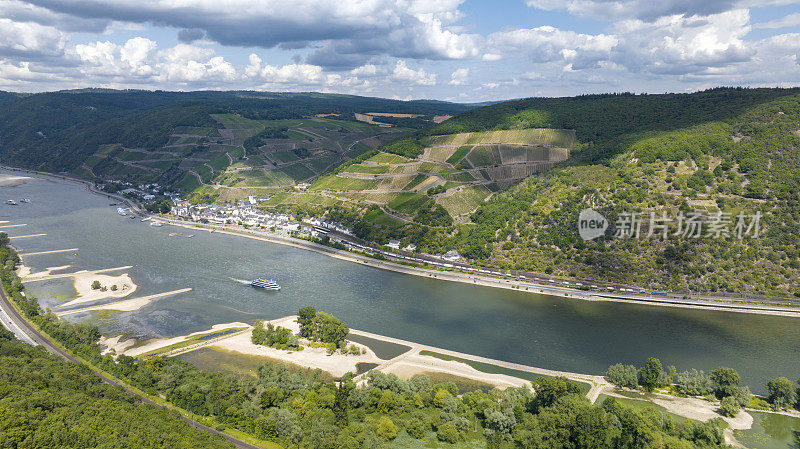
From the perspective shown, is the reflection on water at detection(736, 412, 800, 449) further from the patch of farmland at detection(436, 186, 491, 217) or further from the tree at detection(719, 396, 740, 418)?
the patch of farmland at detection(436, 186, 491, 217)

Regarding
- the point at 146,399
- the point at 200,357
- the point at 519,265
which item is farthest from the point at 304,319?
the point at 519,265

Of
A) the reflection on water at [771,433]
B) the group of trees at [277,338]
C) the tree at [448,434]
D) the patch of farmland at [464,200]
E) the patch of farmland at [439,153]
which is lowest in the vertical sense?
the group of trees at [277,338]

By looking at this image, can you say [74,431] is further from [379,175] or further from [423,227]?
[379,175]

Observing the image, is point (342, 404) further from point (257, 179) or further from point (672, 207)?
point (257, 179)

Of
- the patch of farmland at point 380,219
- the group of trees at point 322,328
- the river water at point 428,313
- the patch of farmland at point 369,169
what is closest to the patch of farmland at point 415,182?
the patch of farmland at point 369,169

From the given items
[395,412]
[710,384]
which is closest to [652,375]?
[710,384]

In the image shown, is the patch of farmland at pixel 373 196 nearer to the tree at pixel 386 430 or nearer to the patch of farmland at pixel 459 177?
the patch of farmland at pixel 459 177
